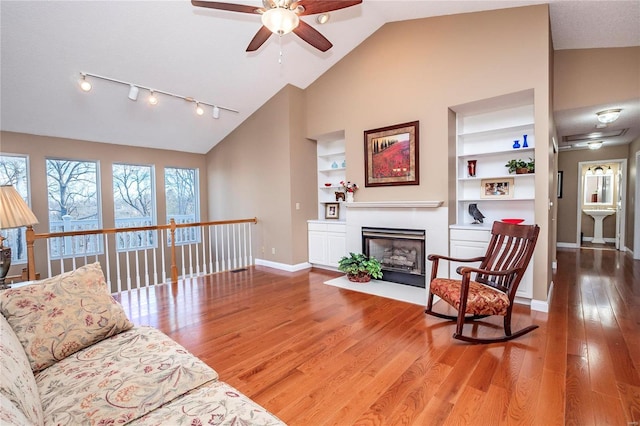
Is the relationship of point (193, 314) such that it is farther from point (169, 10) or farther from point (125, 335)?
point (169, 10)

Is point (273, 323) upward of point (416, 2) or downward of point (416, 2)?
downward

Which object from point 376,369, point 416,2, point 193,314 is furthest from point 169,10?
point 376,369

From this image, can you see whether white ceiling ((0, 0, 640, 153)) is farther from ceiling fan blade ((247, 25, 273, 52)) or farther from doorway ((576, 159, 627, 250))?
doorway ((576, 159, 627, 250))

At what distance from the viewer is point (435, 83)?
3.99 m

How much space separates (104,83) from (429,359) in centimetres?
522

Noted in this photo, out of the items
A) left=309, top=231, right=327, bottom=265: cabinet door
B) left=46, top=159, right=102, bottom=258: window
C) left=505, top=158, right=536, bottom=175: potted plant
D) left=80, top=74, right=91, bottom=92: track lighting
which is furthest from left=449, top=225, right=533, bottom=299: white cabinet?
left=46, top=159, right=102, bottom=258: window

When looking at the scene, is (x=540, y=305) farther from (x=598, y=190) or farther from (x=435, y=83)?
(x=598, y=190)

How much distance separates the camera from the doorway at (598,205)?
23.8 ft

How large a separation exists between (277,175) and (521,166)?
3.67m

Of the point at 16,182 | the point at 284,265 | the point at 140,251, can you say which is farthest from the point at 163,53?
the point at 140,251

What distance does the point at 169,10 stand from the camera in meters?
3.38

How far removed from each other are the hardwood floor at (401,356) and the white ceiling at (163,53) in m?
2.99

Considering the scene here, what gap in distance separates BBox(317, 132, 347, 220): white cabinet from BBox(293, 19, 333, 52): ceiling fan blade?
2557 millimetres

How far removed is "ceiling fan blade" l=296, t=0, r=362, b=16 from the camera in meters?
Answer: 2.34
